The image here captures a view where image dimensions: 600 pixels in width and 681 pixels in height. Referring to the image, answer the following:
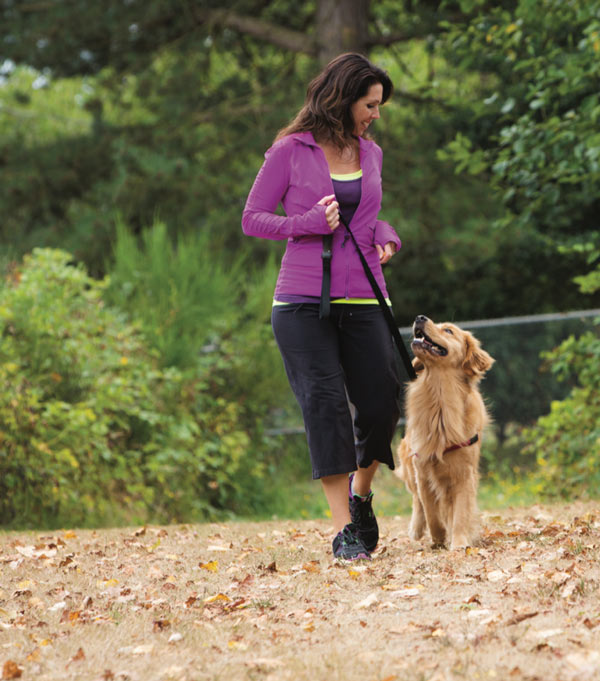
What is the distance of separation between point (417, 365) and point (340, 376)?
819 mm

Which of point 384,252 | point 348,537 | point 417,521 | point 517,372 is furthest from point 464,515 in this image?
point 517,372

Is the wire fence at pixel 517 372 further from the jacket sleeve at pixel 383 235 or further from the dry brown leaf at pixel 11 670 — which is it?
the dry brown leaf at pixel 11 670

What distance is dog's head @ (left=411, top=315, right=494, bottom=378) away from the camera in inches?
197

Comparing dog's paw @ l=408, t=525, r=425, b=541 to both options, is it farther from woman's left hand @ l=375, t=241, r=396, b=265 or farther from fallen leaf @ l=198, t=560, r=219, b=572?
woman's left hand @ l=375, t=241, r=396, b=265

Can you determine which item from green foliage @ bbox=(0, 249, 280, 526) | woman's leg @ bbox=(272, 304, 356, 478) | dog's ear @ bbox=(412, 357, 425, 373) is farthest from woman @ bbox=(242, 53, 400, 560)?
green foliage @ bbox=(0, 249, 280, 526)

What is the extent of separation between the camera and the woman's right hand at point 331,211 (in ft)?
14.1

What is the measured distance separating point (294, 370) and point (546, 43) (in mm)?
4439

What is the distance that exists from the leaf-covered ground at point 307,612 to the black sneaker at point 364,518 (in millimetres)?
89

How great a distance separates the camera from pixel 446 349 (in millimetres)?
5016

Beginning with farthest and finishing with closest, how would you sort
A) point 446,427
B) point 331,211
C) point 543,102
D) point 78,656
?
point 543,102 → point 446,427 → point 331,211 → point 78,656

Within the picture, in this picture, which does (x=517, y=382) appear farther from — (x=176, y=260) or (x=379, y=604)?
(x=379, y=604)

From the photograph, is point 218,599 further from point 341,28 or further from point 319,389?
point 341,28

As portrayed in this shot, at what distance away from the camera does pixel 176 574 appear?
4.54m

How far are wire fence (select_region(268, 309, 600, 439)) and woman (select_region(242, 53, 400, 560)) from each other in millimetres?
5797
